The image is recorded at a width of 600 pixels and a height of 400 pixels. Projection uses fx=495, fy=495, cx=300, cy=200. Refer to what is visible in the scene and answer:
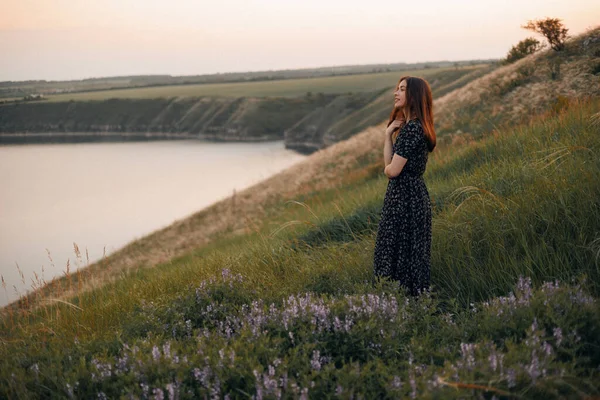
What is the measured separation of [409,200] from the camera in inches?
200

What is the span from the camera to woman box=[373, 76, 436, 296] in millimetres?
4973

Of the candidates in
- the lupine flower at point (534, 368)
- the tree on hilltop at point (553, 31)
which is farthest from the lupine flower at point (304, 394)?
the tree on hilltop at point (553, 31)

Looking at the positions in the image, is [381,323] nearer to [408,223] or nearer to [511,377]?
[511,377]

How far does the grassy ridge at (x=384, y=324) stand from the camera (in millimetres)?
2996

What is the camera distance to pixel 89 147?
77.5m

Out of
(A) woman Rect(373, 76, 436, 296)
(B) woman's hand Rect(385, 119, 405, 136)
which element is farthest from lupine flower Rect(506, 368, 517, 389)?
(B) woman's hand Rect(385, 119, 405, 136)

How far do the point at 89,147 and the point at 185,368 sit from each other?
81.5 metres

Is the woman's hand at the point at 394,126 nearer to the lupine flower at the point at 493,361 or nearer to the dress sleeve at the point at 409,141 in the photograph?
the dress sleeve at the point at 409,141

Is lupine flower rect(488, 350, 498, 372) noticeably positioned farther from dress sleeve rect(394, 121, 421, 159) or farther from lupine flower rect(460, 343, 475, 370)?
dress sleeve rect(394, 121, 421, 159)

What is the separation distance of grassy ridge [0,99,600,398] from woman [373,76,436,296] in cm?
42

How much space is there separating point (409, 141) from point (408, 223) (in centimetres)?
84

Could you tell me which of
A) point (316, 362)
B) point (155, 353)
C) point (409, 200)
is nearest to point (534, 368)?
point (316, 362)

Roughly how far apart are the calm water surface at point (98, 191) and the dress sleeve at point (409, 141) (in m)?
5.91

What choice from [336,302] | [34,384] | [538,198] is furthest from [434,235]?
[34,384]
